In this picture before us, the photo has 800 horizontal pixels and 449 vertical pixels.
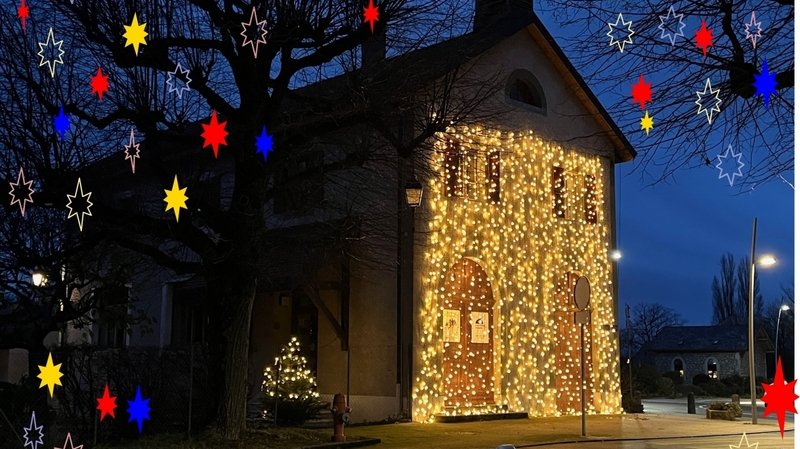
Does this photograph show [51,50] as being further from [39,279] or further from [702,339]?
[702,339]

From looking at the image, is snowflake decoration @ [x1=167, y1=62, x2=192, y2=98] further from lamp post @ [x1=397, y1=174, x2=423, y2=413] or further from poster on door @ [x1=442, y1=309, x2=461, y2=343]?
poster on door @ [x1=442, y1=309, x2=461, y2=343]

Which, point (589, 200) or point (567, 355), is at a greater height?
point (589, 200)

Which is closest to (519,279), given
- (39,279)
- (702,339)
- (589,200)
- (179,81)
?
(589,200)

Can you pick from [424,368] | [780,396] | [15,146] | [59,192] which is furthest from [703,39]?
[424,368]

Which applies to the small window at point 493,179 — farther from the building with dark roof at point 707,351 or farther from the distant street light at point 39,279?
the building with dark roof at point 707,351

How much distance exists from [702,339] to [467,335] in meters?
46.4

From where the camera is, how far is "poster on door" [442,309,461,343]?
20.5 meters

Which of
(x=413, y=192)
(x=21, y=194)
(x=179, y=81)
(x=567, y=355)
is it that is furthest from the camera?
(x=567, y=355)

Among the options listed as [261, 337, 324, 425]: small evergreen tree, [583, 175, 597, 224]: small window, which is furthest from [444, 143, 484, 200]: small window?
[261, 337, 324, 425]: small evergreen tree

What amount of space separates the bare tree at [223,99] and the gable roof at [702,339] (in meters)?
51.6

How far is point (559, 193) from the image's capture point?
23891 millimetres

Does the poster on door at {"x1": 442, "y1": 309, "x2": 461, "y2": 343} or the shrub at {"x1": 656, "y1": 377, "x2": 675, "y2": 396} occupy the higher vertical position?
the poster on door at {"x1": 442, "y1": 309, "x2": 461, "y2": 343}

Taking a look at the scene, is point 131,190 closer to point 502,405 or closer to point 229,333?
point 229,333

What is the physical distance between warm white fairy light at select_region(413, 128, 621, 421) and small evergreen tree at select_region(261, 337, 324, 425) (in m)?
2.44
